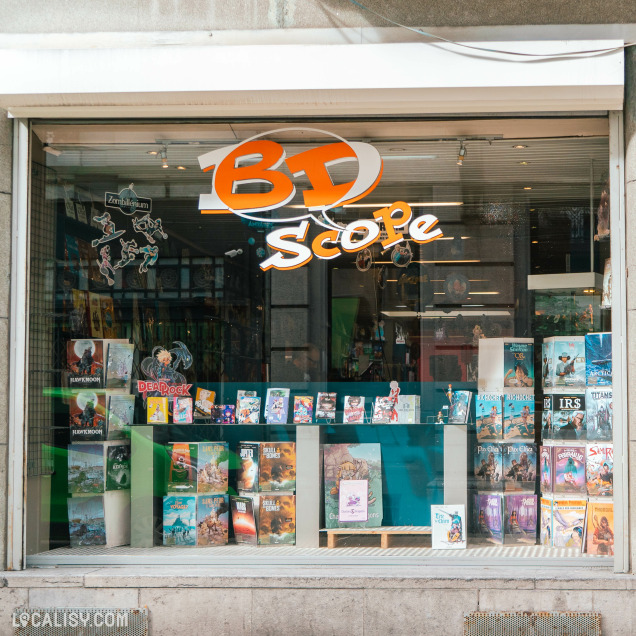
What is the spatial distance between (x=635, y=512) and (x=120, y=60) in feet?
15.1

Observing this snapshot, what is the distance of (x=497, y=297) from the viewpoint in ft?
21.1

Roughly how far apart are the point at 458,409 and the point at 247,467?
5.53ft

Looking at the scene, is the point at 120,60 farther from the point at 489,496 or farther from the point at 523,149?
the point at 489,496

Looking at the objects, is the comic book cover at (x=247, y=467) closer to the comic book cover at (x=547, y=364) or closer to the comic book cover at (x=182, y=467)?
the comic book cover at (x=182, y=467)

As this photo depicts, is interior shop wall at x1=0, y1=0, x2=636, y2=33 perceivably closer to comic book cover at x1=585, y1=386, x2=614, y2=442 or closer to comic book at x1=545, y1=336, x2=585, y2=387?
comic book at x1=545, y1=336, x2=585, y2=387

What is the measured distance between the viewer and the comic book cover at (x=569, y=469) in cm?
617

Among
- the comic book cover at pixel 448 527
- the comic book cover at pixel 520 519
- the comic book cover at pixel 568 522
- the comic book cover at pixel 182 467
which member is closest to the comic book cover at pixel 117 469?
the comic book cover at pixel 182 467

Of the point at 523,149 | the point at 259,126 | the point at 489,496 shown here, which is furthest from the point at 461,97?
the point at 489,496

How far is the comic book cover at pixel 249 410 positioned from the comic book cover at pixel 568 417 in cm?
225

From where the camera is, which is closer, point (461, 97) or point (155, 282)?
point (461, 97)

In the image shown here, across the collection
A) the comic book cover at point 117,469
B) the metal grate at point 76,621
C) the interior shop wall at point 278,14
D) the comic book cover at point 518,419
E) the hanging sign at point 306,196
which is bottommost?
the metal grate at point 76,621

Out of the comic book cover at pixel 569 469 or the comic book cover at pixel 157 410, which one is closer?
the comic book cover at pixel 569 469

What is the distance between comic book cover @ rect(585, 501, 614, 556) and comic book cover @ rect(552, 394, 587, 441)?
1.66ft

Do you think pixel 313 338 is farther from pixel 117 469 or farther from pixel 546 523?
pixel 546 523
